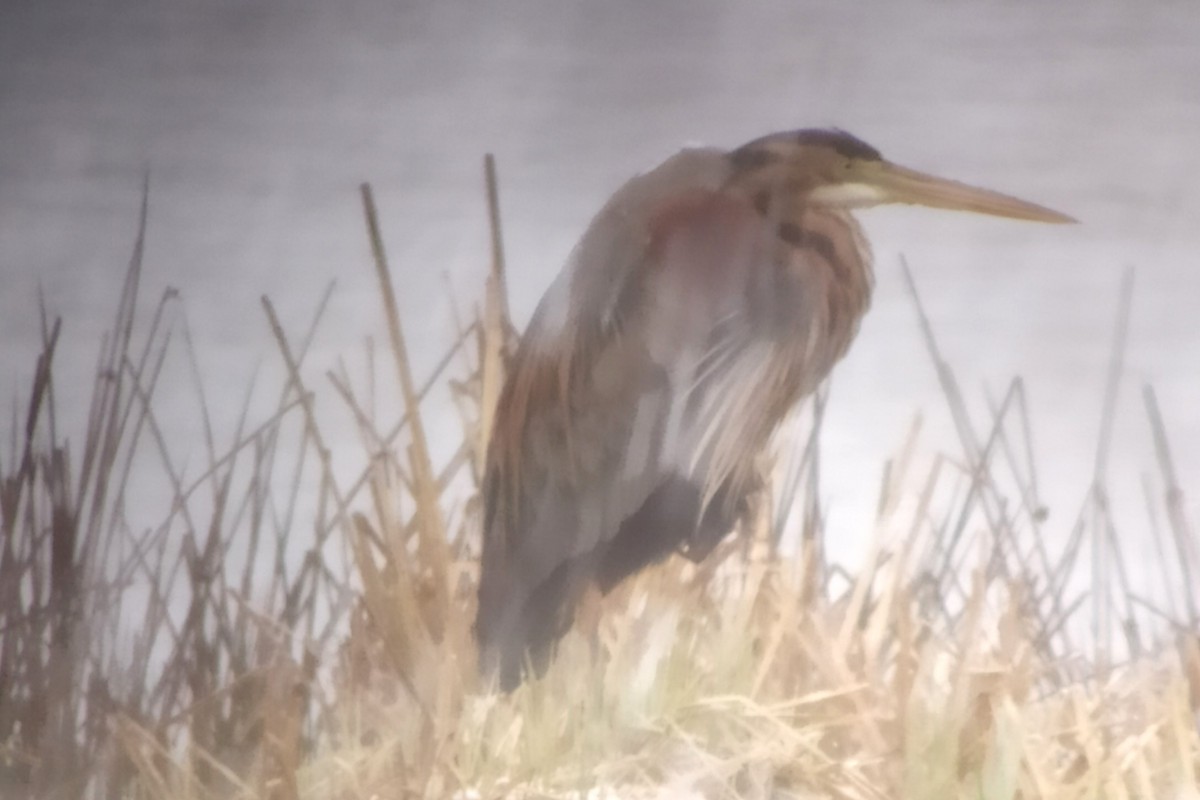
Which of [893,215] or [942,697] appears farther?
[893,215]

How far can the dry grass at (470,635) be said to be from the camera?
2.99ft

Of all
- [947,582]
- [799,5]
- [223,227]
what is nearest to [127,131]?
[223,227]

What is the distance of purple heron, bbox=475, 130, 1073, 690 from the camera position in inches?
38.8

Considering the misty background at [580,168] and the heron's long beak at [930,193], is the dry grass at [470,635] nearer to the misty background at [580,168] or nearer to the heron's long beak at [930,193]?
the misty background at [580,168]

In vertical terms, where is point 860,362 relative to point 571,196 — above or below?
below

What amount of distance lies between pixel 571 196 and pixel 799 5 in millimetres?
270

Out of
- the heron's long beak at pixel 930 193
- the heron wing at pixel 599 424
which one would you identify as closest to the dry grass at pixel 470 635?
the heron wing at pixel 599 424

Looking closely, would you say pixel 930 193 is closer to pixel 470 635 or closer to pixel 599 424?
pixel 599 424

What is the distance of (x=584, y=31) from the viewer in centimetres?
107

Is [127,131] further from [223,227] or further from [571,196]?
[571,196]

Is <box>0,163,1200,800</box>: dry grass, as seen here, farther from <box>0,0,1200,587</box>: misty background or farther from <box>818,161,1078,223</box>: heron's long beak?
<box>818,161,1078,223</box>: heron's long beak

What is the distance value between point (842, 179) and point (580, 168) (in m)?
0.24

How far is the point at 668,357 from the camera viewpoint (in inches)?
38.5

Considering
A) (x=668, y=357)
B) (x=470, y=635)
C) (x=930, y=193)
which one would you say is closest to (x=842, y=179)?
(x=930, y=193)
